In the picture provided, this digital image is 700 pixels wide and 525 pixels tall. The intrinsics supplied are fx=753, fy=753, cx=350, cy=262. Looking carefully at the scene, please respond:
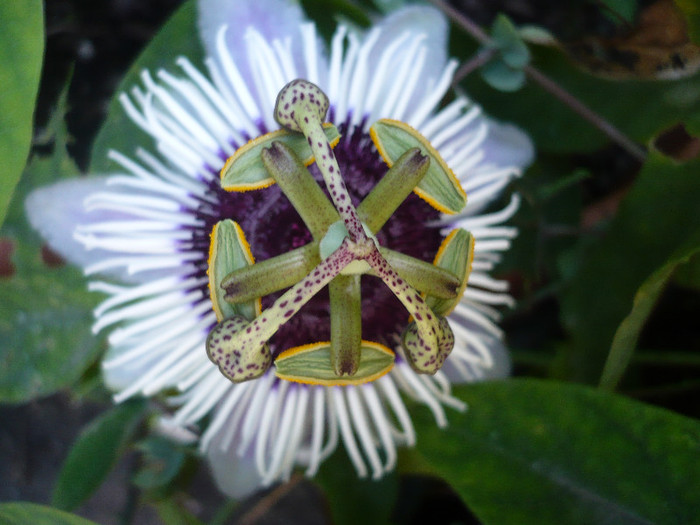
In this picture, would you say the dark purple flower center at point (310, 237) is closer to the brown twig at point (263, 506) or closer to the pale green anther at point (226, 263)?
the pale green anther at point (226, 263)

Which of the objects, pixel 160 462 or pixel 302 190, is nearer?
pixel 302 190

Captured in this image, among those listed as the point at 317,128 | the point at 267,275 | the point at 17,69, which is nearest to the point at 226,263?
the point at 267,275

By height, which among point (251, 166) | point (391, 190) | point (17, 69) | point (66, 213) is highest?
point (17, 69)

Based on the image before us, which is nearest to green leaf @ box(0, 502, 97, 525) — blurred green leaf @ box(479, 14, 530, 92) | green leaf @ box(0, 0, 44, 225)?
green leaf @ box(0, 0, 44, 225)

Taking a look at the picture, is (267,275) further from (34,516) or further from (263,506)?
(263,506)

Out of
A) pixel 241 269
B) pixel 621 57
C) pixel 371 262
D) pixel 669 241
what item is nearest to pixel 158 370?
pixel 241 269

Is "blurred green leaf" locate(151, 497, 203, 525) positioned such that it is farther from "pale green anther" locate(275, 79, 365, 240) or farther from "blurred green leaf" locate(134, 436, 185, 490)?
"pale green anther" locate(275, 79, 365, 240)

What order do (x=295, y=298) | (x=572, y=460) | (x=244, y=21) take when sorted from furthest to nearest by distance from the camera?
(x=244, y=21) → (x=572, y=460) → (x=295, y=298)

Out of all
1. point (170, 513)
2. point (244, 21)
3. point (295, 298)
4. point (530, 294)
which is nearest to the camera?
point (295, 298)
